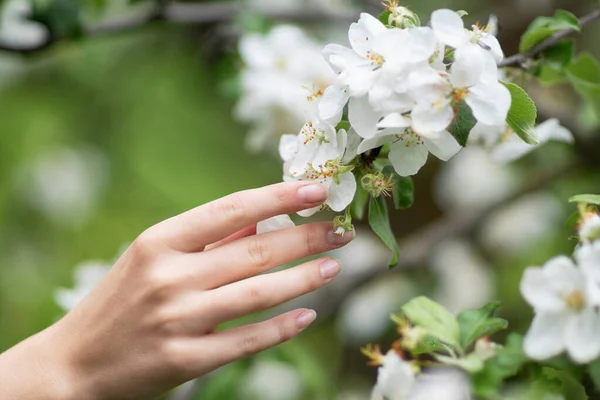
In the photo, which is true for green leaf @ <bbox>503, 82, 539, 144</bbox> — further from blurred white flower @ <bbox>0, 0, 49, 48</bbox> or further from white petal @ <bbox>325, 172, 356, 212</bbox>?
blurred white flower @ <bbox>0, 0, 49, 48</bbox>

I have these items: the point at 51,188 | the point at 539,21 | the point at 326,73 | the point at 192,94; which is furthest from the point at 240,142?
the point at 539,21

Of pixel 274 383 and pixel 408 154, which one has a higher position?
pixel 408 154

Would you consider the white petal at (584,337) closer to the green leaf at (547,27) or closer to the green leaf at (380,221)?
the green leaf at (380,221)

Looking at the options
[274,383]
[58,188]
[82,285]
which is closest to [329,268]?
[82,285]

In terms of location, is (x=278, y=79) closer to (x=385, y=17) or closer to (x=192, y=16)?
(x=192, y=16)

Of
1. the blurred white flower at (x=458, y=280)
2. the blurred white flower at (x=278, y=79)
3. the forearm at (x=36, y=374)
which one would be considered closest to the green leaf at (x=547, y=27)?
the blurred white flower at (x=278, y=79)

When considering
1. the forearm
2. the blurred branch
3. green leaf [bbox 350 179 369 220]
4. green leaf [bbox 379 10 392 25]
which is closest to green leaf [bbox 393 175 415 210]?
green leaf [bbox 350 179 369 220]

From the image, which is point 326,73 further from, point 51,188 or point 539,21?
point 51,188
